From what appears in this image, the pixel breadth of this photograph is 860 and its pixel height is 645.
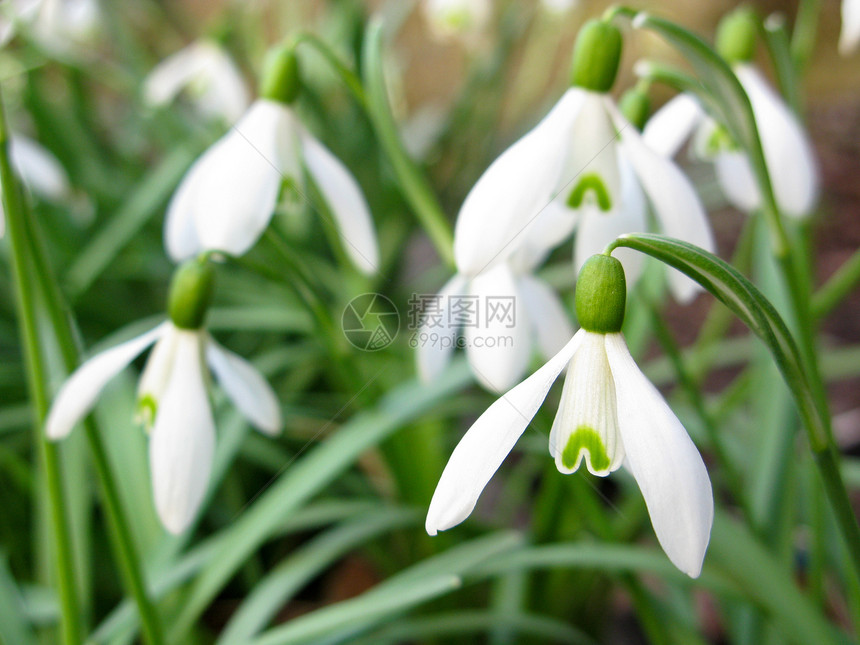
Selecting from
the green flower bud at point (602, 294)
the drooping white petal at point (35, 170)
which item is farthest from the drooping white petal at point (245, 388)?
the drooping white petal at point (35, 170)

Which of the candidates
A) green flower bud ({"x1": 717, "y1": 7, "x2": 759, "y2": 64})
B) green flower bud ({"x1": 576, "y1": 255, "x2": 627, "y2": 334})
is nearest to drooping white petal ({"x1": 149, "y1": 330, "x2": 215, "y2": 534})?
green flower bud ({"x1": 576, "y1": 255, "x2": 627, "y2": 334})

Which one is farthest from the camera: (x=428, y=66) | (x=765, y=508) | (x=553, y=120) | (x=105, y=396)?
(x=428, y=66)

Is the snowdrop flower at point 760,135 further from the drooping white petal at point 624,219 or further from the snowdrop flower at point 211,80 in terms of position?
the snowdrop flower at point 211,80

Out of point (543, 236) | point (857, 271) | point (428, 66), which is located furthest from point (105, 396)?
point (428, 66)

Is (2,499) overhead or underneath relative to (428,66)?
underneath

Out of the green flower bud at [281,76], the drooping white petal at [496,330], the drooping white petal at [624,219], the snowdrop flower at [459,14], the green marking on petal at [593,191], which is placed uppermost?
the snowdrop flower at [459,14]

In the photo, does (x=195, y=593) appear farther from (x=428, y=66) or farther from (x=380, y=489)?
(x=428, y=66)
